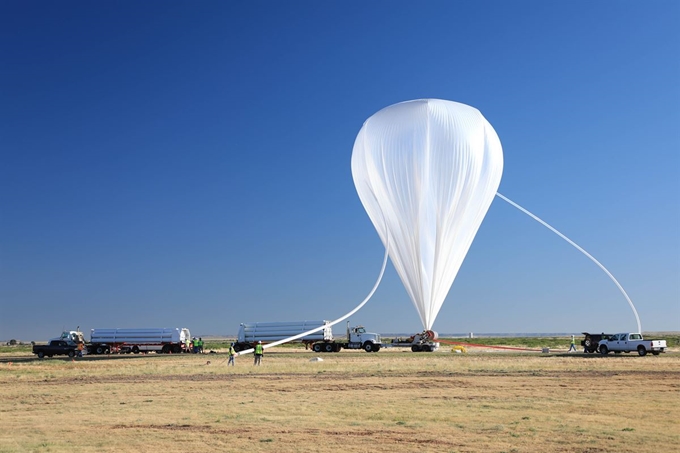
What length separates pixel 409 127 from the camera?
45531 mm

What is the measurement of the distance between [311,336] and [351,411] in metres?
38.5

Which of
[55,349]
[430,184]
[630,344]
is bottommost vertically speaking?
[630,344]

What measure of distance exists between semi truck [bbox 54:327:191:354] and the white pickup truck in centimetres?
3316

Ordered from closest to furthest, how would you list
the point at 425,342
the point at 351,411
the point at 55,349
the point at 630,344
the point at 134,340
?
the point at 351,411, the point at 630,344, the point at 425,342, the point at 55,349, the point at 134,340

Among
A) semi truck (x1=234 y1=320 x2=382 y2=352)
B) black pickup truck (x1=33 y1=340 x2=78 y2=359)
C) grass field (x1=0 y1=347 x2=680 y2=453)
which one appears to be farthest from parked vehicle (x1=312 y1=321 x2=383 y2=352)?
grass field (x1=0 y1=347 x2=680 y2=453)

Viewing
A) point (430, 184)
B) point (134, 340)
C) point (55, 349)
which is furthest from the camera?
point (134, 340)

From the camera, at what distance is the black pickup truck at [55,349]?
54.3 metres

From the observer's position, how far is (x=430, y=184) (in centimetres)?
4500

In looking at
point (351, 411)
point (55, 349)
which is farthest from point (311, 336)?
point (351, 411)

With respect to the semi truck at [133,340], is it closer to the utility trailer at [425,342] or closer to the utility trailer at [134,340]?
the utility trailer at [134,340]

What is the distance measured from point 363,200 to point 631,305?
25.6 metres

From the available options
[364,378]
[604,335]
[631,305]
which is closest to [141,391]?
[364,378]

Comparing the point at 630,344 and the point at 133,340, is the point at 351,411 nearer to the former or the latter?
the point at 630,344

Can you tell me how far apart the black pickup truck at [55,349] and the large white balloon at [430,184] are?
27255mm
